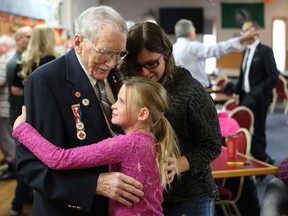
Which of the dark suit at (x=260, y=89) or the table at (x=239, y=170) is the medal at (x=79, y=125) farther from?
the dark suit at (x=260, y=89)

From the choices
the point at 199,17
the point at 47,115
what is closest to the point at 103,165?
the point at 47,115

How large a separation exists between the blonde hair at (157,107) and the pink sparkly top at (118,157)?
0.03 metres

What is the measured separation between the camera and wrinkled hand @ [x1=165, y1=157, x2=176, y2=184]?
1569 mm

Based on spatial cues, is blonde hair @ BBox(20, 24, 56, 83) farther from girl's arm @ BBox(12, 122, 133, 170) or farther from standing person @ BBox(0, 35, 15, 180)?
girl's arm @ BBox(12, 122, 133, 170)

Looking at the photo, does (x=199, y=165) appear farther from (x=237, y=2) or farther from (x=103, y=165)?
(x=237, y=2)

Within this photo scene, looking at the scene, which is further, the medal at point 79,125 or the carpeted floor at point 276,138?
the carpeted floor at point 276,138

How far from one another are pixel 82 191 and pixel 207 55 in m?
4.28

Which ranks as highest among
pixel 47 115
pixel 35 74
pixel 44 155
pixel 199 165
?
pixel 35 74

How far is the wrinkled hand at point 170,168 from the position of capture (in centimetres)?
157

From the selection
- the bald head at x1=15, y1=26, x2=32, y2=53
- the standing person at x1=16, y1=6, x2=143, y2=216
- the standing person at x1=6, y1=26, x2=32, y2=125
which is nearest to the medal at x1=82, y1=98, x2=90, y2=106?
the standing person at x1=16, y1=6, x2=143, y2=216

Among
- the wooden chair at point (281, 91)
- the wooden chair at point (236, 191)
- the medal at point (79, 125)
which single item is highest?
the medal at point (79, 125)

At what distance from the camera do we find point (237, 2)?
14148 millimetres

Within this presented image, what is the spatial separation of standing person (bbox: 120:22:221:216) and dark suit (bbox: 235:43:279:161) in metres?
4.37

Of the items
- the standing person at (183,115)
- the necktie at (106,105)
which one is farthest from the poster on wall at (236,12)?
the necktie at (106,105)
